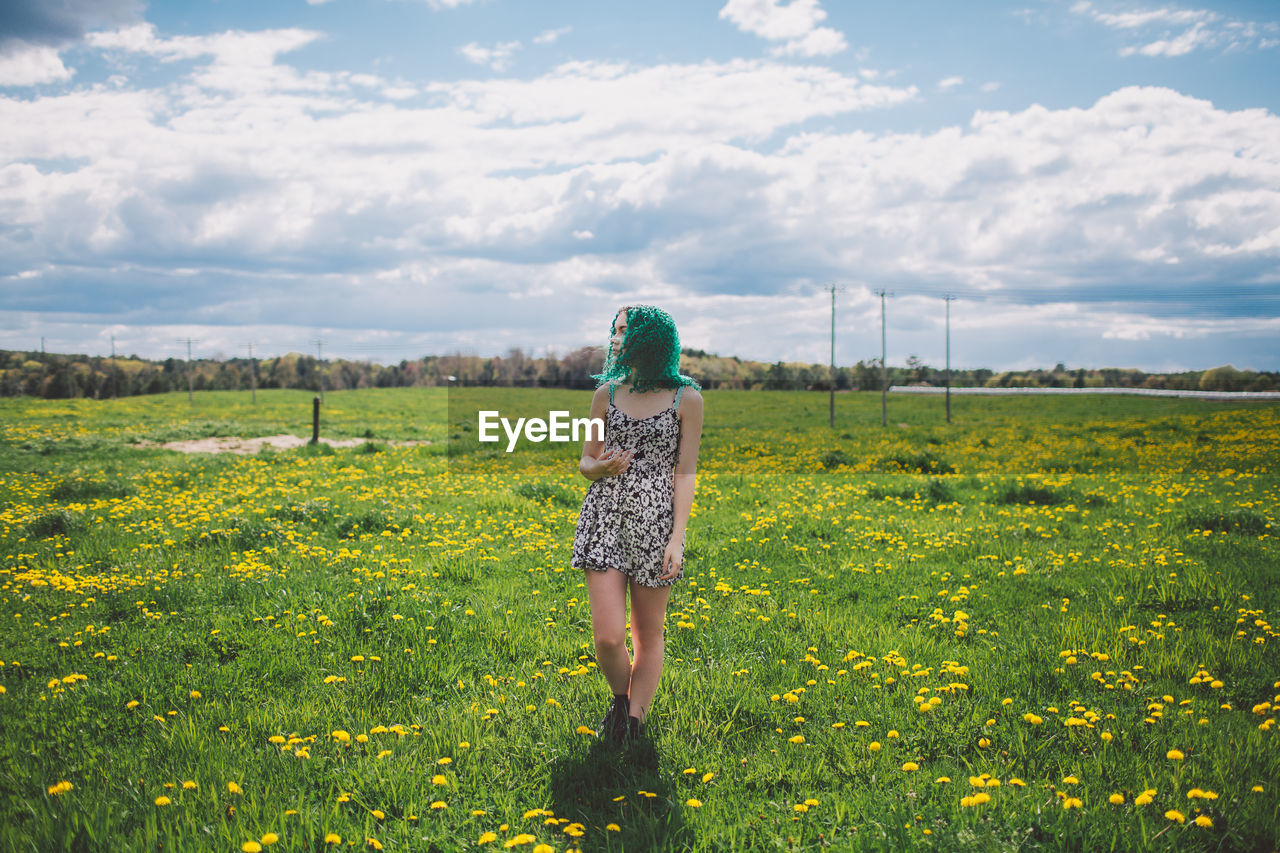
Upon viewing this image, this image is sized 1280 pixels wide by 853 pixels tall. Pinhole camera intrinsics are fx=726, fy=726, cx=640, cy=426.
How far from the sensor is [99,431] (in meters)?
28.0

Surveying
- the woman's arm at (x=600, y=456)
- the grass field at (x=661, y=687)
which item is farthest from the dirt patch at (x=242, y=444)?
the woman's arm at (x=600, y=456)

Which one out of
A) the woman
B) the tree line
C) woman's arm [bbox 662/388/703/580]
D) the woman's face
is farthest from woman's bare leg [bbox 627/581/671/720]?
the tree line

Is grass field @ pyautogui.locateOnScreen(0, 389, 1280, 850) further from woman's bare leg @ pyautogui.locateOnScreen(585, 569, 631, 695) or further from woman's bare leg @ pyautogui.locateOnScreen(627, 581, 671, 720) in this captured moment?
woman's bare leg @ pyautogui.locateOnScreen(585, 569, 631, 695)

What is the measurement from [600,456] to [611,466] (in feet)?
0.53

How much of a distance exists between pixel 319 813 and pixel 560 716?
1533 mm

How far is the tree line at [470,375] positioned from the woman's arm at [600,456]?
3927cm

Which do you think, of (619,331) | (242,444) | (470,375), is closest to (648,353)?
(619,331)

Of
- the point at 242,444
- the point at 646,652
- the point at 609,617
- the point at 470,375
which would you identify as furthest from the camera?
the point at 470,375

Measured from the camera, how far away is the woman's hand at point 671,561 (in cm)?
412

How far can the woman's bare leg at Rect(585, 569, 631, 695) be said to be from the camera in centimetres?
408

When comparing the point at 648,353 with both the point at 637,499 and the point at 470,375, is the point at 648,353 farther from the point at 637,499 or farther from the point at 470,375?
the point at 470,375

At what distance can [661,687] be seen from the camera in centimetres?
510

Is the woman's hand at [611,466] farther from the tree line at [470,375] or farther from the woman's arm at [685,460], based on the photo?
the tree line at [470,375]

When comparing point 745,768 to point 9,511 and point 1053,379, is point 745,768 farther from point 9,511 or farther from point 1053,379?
point 1053,379
